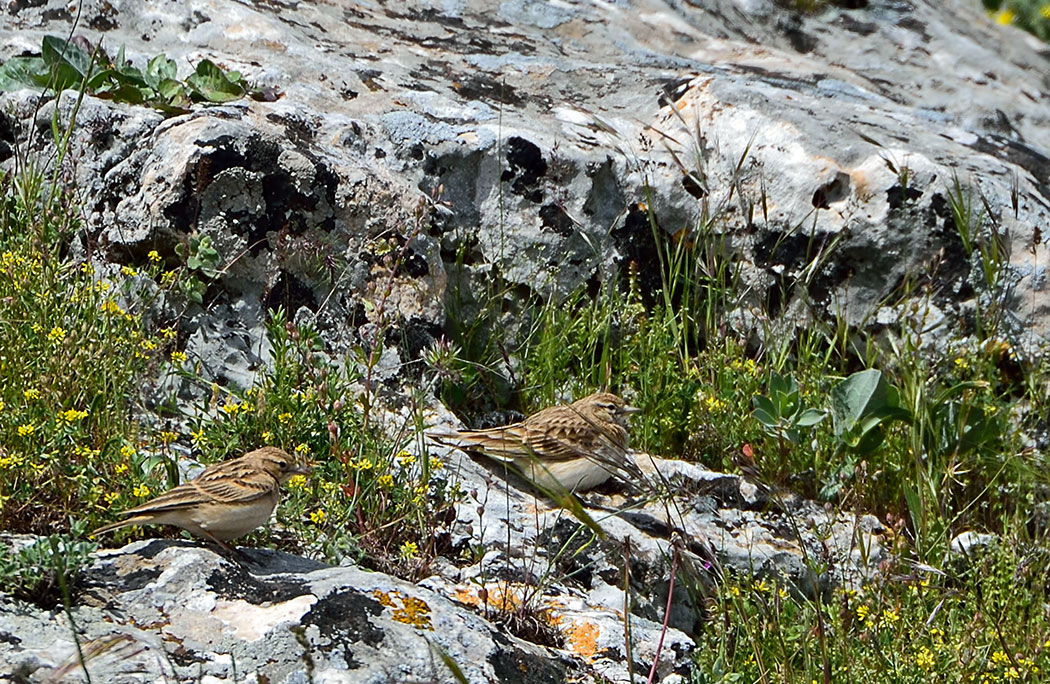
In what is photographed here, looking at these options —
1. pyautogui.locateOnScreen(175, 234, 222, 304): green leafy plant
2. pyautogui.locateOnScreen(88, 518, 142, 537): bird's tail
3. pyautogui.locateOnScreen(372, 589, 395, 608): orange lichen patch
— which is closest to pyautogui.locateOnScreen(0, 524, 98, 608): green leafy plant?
pyautogui.locateOnScreen(88, 518, 142, 537): bird's tail

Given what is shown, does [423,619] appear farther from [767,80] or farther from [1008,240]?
[767,80]

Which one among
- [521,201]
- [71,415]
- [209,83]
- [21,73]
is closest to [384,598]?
[71,415]

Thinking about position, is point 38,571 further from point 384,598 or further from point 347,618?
point 384,598

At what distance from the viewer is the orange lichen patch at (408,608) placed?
12.6 ft

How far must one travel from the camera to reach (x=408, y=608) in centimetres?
389

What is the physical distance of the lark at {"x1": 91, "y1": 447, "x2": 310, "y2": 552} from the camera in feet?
13.5

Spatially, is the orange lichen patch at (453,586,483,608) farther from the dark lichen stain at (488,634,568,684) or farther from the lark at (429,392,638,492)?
the lark at (429,392,638,492)

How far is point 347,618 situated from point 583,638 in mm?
1004

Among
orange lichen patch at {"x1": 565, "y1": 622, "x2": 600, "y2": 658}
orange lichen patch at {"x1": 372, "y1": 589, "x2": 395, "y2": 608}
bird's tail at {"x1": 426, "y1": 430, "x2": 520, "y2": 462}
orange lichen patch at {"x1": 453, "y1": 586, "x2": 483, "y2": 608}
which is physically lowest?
orange lichen patch at {"x1": 453, "y1": 586, "x2": 483, "y2": 608}

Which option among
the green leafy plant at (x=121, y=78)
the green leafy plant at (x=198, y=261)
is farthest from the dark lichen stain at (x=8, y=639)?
the green leafy plant at (x=121, y=78)

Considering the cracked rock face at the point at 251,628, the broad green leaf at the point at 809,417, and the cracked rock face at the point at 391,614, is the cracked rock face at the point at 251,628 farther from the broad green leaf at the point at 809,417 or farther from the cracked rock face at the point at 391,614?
the broad green leaf at the point at 809,417

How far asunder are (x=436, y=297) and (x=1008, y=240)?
133 inches

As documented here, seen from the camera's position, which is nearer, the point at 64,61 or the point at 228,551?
the point at 228,551

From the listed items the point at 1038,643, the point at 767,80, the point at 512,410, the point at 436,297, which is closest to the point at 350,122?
the point at 436,297
